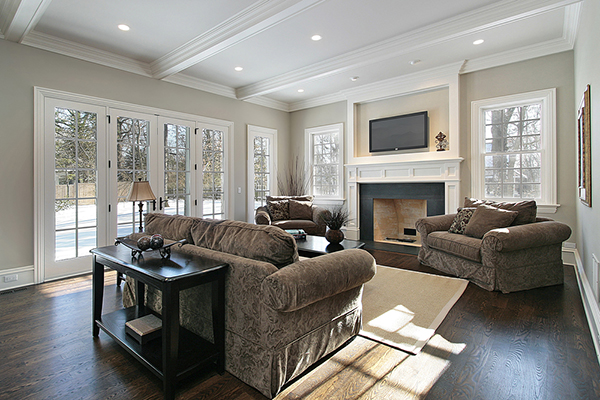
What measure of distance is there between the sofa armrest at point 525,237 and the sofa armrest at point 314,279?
5.68 ft

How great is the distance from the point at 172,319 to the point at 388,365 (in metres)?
1.28

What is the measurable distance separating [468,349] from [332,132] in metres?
4.99

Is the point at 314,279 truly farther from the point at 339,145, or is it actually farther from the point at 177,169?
the point at 339,145

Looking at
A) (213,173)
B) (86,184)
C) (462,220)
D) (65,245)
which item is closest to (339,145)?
(213,173)

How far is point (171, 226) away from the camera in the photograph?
7.96 ft

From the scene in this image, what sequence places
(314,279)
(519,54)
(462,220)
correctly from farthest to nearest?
(519,54), (462,220), (314,279)

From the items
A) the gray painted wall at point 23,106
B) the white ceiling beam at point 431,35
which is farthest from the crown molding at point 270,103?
the gray painted wall at point 23,106

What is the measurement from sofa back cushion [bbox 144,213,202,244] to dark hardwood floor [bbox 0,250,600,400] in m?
0.82

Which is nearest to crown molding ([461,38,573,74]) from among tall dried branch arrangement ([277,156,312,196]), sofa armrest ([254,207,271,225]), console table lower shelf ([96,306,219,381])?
tall dried branch arrangement ([277,156,312,196])

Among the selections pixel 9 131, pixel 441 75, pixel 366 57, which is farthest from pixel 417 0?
pixel 9 131

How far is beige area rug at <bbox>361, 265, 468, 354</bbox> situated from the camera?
224 centimetres

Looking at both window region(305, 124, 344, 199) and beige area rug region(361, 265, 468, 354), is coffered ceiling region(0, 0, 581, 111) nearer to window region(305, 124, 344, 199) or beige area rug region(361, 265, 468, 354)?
window region(305, 124, 344, 199)

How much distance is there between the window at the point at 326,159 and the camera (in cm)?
628

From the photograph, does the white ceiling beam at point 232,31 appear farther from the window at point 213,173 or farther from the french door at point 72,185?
the window at point 213,173
